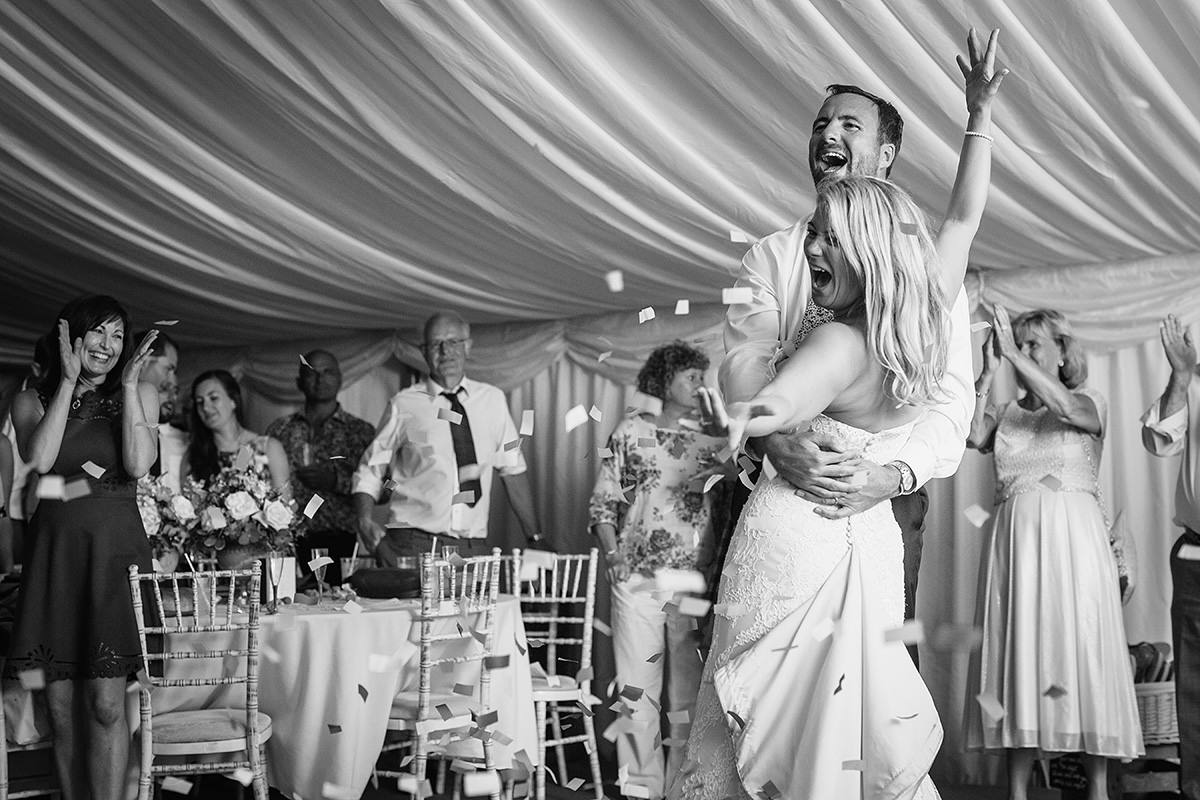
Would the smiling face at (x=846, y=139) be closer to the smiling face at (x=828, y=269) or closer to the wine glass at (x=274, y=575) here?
the smiling face at (x=828, y=269)

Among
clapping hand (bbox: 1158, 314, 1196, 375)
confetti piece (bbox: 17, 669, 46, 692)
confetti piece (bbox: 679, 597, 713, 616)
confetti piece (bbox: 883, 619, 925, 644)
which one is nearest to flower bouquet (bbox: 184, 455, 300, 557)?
confetti piece (bbox: 17, 669, 46, 692)

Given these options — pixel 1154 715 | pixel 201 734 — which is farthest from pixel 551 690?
pixel 1154 715

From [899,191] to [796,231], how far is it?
1.46 ft

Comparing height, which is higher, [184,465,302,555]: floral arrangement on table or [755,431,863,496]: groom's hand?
[755,431,863,496]: groom's hand

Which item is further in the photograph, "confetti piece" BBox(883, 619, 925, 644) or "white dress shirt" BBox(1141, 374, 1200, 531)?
"white dress shirt" BBox(1141, 374, 1200, 531)

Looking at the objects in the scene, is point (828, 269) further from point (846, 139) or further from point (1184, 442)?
point (1184, 442)

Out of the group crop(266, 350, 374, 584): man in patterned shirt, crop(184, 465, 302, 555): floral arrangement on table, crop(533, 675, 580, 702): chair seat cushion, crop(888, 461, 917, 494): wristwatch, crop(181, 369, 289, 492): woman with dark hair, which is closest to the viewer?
crop(888, 461, 917, 494): wristwatch

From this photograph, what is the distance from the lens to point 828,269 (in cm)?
187

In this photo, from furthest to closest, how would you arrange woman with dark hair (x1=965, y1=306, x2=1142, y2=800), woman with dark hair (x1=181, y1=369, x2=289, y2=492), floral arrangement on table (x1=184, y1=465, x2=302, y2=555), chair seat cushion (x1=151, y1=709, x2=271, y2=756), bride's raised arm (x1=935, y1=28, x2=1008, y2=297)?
→ woman with dark hair (x1=181, y1=369, x2=289, y2=492) < woman with dark hair (x1=965, y1=306, x2=1142, y2=800) < floral arrangement on table (x1=184, y1=465, x2=302, y2=555) < chair seat cushion (x1=151, y1=709, x2=271, y2=756) < bride's raised arm (x1=935, y1=28, x2=1008, y2=297)

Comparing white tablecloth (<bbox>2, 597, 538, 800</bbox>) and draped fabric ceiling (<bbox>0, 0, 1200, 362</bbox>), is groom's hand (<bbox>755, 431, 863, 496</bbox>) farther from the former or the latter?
white tablecloth (<bbox>2, 597, 538, 800</bbox>)

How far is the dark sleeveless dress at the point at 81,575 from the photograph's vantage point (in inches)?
137

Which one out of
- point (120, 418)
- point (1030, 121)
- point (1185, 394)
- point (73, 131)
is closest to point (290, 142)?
point (73, 131)

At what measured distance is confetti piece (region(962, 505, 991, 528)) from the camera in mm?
4825

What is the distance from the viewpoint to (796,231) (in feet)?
7.57
